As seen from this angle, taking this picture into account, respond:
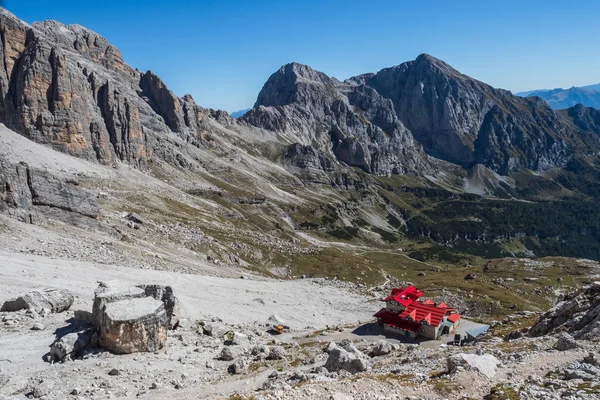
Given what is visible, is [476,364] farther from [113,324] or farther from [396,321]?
[396,321]

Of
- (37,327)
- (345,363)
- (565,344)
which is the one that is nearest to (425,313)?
(565,344)

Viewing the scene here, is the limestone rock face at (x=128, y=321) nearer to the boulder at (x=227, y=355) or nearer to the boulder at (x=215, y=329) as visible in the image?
the boulder at (x=227, y=355)

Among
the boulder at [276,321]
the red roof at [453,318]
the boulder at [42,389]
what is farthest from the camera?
the red roof at [453,318]

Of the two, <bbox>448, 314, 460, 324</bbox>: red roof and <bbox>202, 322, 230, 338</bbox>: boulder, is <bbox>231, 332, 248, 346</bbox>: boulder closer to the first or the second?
<bbox>202, 322, 230, 338</bbox>: boulder

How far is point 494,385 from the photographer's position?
23.9m

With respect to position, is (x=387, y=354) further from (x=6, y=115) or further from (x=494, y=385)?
(x=6, y=115)

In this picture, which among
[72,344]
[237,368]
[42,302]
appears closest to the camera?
[72,344]

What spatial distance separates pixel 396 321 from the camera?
64.0 metres

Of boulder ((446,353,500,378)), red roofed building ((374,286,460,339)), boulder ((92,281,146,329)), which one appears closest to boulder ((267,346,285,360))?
boulder ((92,281,146,329))

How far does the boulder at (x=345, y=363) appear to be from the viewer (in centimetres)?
3269

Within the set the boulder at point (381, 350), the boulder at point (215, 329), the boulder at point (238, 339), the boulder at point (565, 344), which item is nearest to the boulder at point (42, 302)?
the boulder at point (215, 329)

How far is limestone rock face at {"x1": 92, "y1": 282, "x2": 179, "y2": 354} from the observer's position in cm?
3153

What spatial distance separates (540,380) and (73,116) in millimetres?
194844

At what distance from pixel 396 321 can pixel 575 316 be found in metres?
27.6
